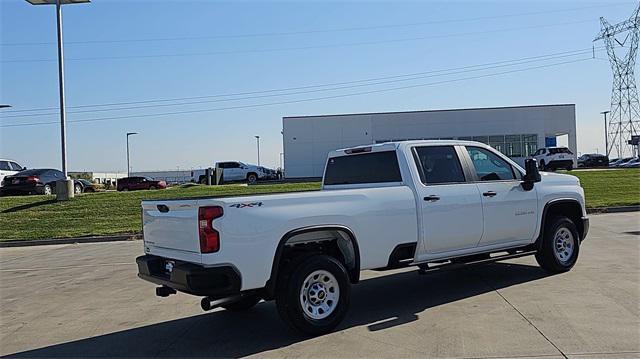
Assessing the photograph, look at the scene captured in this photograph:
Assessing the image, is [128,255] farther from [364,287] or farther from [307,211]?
[307,211]

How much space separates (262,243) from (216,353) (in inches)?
46.3

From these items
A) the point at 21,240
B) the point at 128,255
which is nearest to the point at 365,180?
the point at 128,255

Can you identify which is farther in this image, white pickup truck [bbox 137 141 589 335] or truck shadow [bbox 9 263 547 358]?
truck shadow [bbox 9 263 547 358]

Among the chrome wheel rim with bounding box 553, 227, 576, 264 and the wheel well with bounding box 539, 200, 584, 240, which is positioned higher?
the wheel well with bounding box 539, 200, 584, 240

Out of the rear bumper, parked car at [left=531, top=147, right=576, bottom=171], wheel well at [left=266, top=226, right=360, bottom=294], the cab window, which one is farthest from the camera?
parked car at [left=531, top=147, right=576, bottom=171]

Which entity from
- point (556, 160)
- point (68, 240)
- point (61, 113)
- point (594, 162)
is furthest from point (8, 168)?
point (594, 162)

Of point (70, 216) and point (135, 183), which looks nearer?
point (70, 216)

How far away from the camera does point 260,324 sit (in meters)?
6.78

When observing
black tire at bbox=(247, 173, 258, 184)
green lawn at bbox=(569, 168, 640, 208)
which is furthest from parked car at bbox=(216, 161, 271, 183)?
green lawn at bbox=(569, 168, 640, 208)

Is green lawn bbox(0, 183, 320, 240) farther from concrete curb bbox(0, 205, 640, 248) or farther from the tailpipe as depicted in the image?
the tailpipe

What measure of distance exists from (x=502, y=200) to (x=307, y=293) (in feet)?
10.8

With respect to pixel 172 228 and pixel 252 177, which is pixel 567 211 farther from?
pixel 252 177

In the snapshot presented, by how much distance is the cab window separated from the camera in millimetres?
7934

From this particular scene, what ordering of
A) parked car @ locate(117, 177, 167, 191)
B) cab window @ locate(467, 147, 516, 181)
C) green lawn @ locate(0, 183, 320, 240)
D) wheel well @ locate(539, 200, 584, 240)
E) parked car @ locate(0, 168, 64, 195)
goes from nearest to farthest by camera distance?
cab window @ locate(467, 147, 516, 181)
wheel well @ locate(539, 200, 584, 240)
green lawn @ locate(0, 183, 320, 240)
parked car @ locate(0, 168, 64, 195)
parked car @ locate(117, 177, 167, 191)
